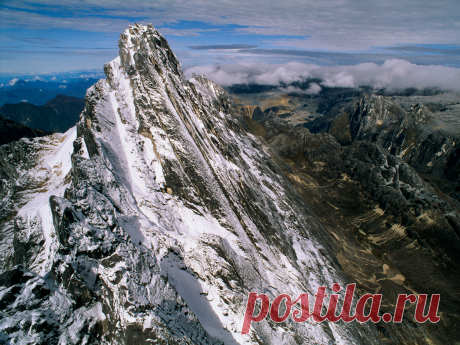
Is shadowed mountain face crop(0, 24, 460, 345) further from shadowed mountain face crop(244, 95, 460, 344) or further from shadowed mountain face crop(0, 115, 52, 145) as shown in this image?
shadowed mountain face crop(0, 115, 52, 145)

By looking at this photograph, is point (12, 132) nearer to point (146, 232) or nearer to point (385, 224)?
point (146, 232)

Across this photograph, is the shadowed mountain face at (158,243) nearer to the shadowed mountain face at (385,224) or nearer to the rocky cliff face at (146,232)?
the rocky cliff face at (146,232)

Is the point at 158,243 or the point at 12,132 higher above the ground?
the point at 158,243

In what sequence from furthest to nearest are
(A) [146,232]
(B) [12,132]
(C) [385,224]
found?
(B) [12,132]
(C) [385,224]
(A) [146,232]

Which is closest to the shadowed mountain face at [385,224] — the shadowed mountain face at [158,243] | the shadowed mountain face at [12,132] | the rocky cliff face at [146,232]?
the shadowed mountain face at [158,243]

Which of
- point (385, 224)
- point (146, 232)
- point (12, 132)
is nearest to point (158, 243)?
point (146, 232)

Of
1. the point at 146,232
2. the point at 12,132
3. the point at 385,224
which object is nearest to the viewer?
the point at 146,232

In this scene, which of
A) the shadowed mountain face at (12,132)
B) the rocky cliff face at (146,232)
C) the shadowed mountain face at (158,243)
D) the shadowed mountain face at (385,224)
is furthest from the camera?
the shadowed mountain face at (12,132)

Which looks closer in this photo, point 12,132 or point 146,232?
point 146,232

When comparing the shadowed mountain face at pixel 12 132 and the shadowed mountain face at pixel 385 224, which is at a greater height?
the shadowed mountain face at pixel 12 132

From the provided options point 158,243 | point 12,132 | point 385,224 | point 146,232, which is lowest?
point 385,224
